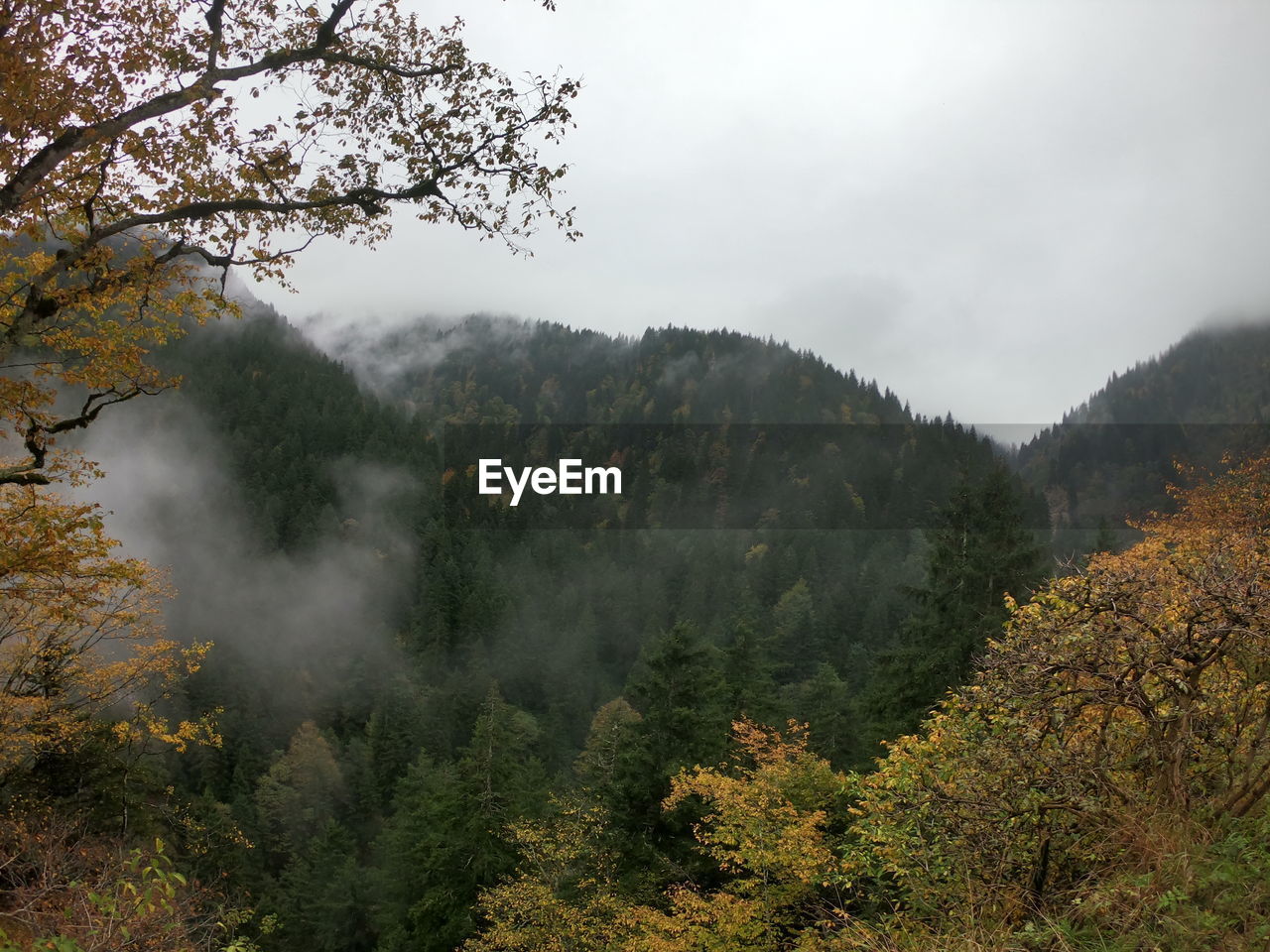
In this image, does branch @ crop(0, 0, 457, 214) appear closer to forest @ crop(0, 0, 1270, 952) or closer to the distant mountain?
forest @ crop(0, 0, 1270, 952)

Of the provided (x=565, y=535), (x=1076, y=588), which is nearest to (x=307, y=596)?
(x=565, y=535)

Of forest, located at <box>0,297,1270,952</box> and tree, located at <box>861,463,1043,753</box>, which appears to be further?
tree, located at <box>861,463,1043,753</box>

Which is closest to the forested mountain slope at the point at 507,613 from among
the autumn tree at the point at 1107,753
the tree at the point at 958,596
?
the tree at the point at 958,596

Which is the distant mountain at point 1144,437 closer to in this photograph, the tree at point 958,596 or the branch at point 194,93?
the tree at point 958,596

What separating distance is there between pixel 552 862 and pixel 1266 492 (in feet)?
66.8

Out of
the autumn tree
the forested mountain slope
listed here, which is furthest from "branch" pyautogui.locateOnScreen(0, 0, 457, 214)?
the forested mountain slope

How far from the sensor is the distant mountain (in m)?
111

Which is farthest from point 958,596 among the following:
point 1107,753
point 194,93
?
point 194,93

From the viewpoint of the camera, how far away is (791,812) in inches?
618

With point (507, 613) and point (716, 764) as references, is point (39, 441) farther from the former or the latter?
point (507, 613)

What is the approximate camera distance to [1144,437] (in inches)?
5689

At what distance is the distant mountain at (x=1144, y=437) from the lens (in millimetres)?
110625

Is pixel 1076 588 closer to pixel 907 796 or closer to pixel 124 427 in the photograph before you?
pixel 907 796

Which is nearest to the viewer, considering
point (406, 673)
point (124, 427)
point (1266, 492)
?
point (1266, 492)
